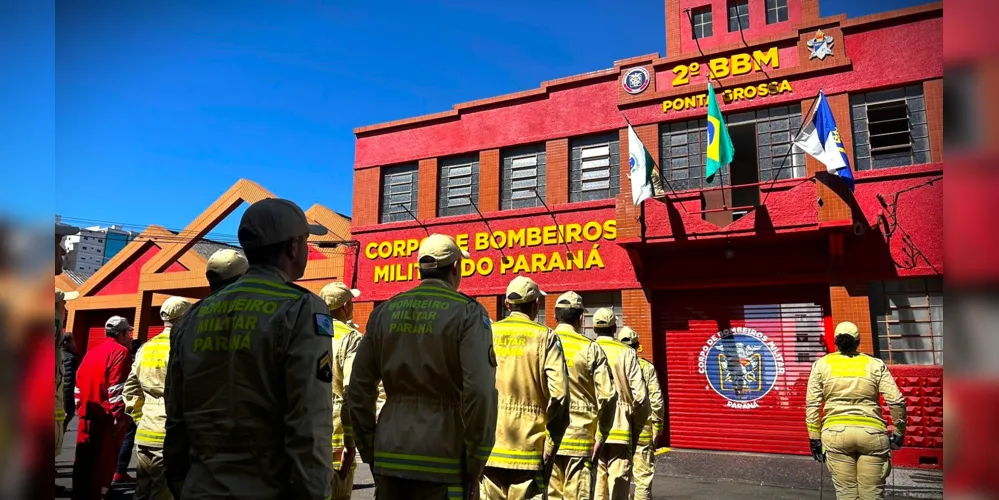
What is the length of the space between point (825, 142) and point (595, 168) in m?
4.82

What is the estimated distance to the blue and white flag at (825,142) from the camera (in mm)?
10539

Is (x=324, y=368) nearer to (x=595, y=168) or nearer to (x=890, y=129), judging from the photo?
(x=595, y=168)

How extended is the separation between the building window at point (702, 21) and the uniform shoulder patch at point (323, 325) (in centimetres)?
1359

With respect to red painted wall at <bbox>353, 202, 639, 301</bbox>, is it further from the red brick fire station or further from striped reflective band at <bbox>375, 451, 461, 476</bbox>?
striped reflective band at <bbox>375, 451, 461, 476</bbox>

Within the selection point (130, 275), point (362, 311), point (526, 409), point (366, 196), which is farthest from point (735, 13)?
→ point (130, 275)

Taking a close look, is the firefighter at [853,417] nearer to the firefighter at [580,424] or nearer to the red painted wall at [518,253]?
the firefighter at [580,424]

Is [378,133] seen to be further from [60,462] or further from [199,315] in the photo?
[199,315]

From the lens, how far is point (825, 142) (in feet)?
35.0

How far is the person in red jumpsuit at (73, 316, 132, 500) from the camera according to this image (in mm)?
7191

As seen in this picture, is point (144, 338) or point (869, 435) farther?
point (144, 338)

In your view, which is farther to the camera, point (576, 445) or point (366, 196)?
point (366, 196)

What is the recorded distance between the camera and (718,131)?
37.6 ft
